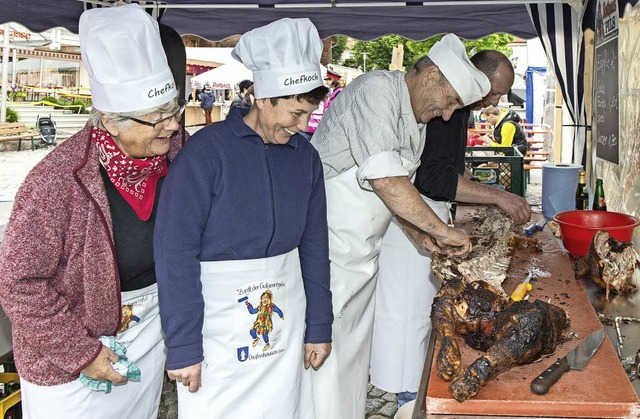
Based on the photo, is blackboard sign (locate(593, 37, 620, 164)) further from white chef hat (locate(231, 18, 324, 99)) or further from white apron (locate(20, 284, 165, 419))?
white apron (locate(20, 284, 165, 419))

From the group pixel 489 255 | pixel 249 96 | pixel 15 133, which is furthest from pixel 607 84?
pixel 15 133

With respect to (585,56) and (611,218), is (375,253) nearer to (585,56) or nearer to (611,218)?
(611,218)

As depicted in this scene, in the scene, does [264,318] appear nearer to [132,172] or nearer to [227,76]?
[132,172]

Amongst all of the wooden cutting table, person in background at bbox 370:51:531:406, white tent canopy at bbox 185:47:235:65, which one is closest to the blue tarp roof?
person in background at bbox 370:51:531:406

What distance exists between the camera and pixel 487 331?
7.32ft

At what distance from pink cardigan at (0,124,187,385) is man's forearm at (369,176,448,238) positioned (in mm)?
1162

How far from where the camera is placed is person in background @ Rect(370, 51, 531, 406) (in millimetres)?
3531

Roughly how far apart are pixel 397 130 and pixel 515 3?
157 inches

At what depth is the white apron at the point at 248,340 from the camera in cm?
221

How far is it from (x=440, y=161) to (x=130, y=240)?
1905 millimetres

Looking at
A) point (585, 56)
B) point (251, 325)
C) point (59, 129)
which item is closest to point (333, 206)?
point (251, 325)

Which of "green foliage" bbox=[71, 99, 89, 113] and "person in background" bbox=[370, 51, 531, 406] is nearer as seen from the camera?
"person in background" bbox=[370, 51, 531, 406]

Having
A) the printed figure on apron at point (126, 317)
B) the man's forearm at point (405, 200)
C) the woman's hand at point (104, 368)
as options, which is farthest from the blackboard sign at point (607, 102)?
the woman's hand at point (104, 368)

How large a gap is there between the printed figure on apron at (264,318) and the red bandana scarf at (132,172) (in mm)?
484
